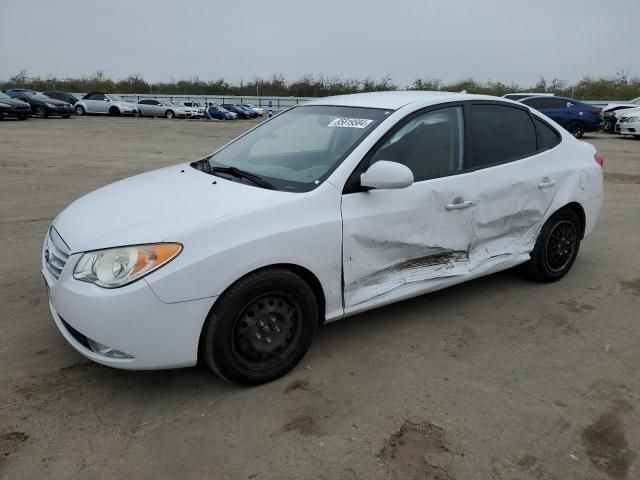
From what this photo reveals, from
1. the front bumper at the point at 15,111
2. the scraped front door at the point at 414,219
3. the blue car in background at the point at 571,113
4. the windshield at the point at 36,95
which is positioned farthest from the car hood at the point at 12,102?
the scraped front door at the point at 414,219

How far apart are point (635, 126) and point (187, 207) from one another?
21.1 metres

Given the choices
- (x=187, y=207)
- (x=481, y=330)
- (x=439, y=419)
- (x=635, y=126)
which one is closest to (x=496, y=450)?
(x=439, y=419)

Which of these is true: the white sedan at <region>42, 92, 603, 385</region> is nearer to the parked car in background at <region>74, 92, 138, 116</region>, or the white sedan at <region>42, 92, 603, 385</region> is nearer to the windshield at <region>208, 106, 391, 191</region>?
the windshield at <region>208, 106, 391, 191</region>

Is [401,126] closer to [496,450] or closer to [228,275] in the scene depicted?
[228,275]

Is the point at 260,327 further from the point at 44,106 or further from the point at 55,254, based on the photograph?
the point at 44,106

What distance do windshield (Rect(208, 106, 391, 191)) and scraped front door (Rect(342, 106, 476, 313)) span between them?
20cm

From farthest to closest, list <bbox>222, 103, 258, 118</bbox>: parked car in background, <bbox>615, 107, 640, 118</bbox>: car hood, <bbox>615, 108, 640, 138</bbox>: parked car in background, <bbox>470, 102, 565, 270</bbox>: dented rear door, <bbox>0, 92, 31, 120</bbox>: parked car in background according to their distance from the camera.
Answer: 1. <bbox>222, 103, 258, 118</bbox>: parked car in background
2. <bbox>0, 92, 31, 120</bbox>: parked car in background
3. <bbox>615, 107, 640, 118</bbox>: car hood
4. <bbox>615, 108, 640, 138</bbox>: parked car in background
5. <bbox>470, 102, 565, 270</bbox>: dented rear door

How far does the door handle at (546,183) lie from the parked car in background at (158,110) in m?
35.1

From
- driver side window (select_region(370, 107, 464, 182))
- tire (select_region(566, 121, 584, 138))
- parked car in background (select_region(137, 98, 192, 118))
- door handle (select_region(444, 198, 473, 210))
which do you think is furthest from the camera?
parked car in background (select_region(137, 98, 192, 118))

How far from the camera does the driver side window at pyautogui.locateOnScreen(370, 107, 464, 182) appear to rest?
11.3 ft

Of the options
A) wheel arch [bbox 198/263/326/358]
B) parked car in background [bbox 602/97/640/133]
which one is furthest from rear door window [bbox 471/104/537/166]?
parked car in background [bbox 602/97/640/133]

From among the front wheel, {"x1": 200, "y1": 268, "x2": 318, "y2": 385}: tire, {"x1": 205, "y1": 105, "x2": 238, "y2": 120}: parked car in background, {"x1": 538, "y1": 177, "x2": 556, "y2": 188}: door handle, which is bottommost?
{"x1": 200, "y1": 268, "x2": 318, "y2": 385}: tire

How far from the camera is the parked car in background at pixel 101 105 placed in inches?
1307

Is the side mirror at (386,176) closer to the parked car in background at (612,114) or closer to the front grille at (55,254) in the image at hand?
the front grille at (55,254)
